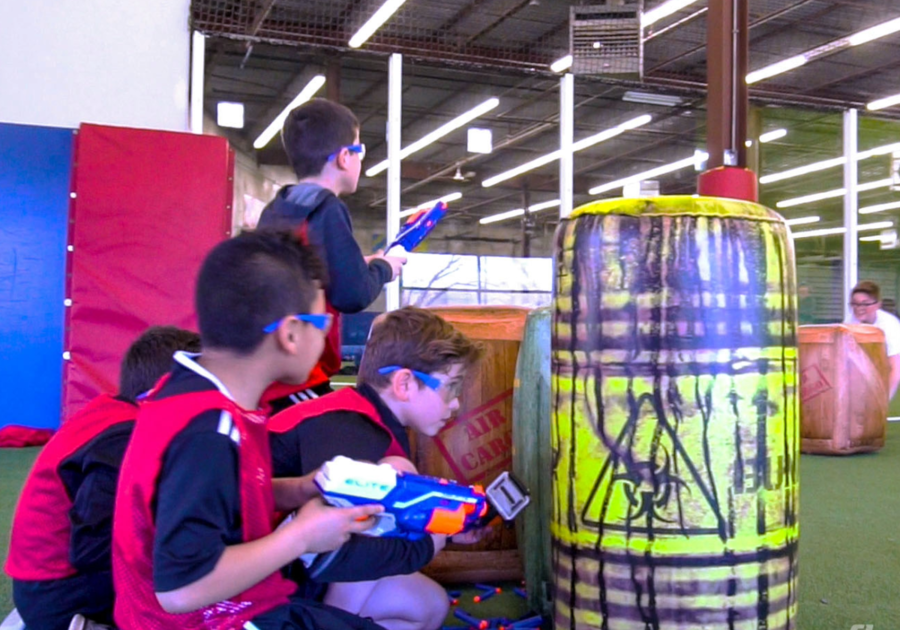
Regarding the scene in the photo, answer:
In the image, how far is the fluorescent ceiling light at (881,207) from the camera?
20564 millimetres

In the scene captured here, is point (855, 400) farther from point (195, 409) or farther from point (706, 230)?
point (195, 409)

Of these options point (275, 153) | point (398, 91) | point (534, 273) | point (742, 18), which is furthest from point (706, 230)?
point (275, 153)

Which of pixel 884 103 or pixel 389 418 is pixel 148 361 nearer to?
pixel 389 418

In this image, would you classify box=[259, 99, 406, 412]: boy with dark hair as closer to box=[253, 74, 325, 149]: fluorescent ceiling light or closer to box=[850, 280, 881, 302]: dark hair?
box=[850, 280, 881, 302]: dark hair

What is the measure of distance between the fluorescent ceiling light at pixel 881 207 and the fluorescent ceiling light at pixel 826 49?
13.3 metres

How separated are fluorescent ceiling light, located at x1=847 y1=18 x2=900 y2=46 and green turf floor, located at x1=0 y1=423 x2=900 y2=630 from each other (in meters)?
4.82

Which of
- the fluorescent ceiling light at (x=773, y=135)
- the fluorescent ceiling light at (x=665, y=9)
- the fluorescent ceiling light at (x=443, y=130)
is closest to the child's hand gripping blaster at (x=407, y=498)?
the fluorescent ceiling light at (x=665, y=9)

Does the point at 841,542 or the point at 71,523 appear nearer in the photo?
the point at 71,523

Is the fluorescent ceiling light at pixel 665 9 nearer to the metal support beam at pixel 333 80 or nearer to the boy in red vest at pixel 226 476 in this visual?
the metal support beam at pixel 333 80

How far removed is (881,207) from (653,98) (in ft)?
50.3

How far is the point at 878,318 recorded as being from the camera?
610 centimetres

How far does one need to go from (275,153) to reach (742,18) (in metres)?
8.87

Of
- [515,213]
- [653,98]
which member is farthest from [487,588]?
[515,213]

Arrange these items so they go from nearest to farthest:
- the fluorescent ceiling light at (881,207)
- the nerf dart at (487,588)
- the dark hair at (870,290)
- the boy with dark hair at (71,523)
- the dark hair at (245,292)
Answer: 1. the dark hair at (245,292)
2. the boy with dark hair at (71,523)
3. the nerf dart at (487,588)
4. the dark hair at (870,290)
5. the fluorescent ceiling light at (881,207)
